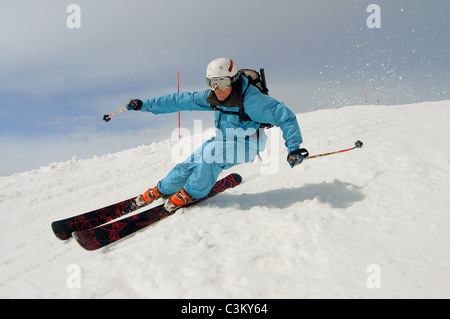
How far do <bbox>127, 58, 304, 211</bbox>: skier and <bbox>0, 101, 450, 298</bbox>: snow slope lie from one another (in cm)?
41

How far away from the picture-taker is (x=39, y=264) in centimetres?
315

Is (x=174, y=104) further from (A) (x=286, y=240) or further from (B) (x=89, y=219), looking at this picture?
(A) (x=286, y=240)

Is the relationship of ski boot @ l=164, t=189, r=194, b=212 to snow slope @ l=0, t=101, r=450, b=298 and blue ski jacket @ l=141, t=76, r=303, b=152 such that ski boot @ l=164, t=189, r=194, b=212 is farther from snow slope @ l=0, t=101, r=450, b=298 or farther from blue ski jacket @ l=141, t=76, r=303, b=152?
blue ski jacket @ l=141, t=76, r=303, b=152

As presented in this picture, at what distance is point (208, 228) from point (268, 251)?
0.82 meters

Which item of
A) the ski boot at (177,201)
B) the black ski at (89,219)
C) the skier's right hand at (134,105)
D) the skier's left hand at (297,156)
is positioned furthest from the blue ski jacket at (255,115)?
the black ski at (89,219)

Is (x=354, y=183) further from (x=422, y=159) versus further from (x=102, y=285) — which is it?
(x=102, y=285)

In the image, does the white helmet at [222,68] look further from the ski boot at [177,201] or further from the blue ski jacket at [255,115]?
the ski boot at [177,201]

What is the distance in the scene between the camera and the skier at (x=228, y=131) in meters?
3.88

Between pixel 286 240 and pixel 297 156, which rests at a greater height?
pixel 297 156

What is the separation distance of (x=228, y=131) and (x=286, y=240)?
1935 mm

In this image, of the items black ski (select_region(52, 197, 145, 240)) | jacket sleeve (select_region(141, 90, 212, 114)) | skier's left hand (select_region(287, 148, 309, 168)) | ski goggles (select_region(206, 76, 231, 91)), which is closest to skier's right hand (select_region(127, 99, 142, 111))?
jacket sleeve (select_region(141, 90, 212, 114))

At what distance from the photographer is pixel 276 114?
3924 mm

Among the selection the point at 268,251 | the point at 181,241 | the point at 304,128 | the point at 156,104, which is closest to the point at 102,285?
the point at 181,241

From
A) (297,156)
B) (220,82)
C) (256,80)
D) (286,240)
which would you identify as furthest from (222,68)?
(286,240)
